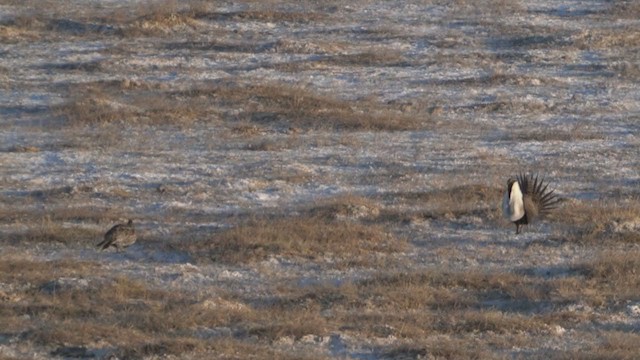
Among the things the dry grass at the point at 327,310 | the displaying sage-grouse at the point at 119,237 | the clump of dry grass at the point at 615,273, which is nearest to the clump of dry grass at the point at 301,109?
the displaying sage-grouse at the point at 119,237

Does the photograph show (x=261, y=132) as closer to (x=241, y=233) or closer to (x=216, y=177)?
(x=216, y=177)

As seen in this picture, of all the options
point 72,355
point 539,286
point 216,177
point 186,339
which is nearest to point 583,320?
point 539,286

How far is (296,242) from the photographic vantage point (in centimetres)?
1614

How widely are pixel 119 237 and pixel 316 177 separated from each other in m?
4.84

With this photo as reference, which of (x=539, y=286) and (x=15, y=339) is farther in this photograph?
(x=539, y=286)

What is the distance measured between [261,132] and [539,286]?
9587mm

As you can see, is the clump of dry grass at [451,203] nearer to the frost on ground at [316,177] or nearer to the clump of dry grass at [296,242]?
the frost on ground at [316,177]

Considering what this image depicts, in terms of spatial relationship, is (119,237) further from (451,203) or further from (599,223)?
(599,223)

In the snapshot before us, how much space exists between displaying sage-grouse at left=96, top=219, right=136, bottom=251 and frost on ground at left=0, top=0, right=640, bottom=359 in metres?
0.19

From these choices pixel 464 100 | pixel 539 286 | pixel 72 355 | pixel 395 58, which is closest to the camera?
pixel 72 355

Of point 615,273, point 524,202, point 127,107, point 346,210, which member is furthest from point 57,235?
point 127,107

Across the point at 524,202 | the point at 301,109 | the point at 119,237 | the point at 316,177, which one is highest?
the point at 524,202

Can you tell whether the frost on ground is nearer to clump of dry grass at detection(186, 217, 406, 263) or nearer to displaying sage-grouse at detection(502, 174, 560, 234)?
clump of dry grass at detection(186, 217, 406, 263)

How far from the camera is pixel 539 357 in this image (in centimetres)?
1239
